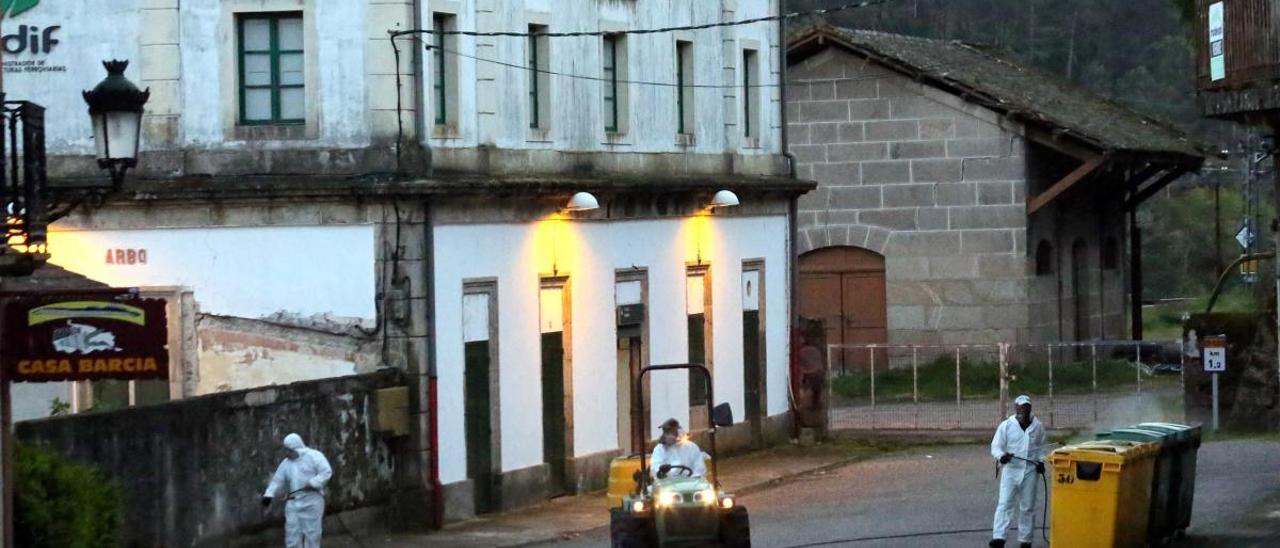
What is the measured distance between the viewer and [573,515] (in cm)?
2789

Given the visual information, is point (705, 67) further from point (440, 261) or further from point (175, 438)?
point (175, 438)

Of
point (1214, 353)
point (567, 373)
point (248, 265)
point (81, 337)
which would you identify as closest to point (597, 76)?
point (567, 373)

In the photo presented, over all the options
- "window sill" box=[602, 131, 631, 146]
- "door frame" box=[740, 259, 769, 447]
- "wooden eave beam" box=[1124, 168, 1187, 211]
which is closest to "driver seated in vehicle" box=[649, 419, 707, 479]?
"window sill" box=[602, 131, 631, 146]

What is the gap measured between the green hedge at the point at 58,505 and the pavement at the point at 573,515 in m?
6.10

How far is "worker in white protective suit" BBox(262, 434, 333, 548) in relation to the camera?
2192cm

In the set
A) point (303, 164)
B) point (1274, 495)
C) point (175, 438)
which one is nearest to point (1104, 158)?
point (1274, 495)

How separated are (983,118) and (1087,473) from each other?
2397 centimetres

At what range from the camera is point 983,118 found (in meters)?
45.0

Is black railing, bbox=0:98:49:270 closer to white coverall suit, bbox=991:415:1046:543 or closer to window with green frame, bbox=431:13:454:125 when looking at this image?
white coverall suit, bbox=991:415:1046:543

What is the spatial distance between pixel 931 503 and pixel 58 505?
41.1 feet

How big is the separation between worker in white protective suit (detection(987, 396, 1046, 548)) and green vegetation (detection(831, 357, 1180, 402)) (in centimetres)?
1801

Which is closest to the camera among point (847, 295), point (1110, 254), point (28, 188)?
point (28, 188)

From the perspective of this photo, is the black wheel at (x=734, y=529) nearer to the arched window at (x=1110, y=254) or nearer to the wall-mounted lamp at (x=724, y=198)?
the wall-mounted lamp at (x=724, y=198)

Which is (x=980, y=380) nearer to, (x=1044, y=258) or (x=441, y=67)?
(x=1044, y=258)
